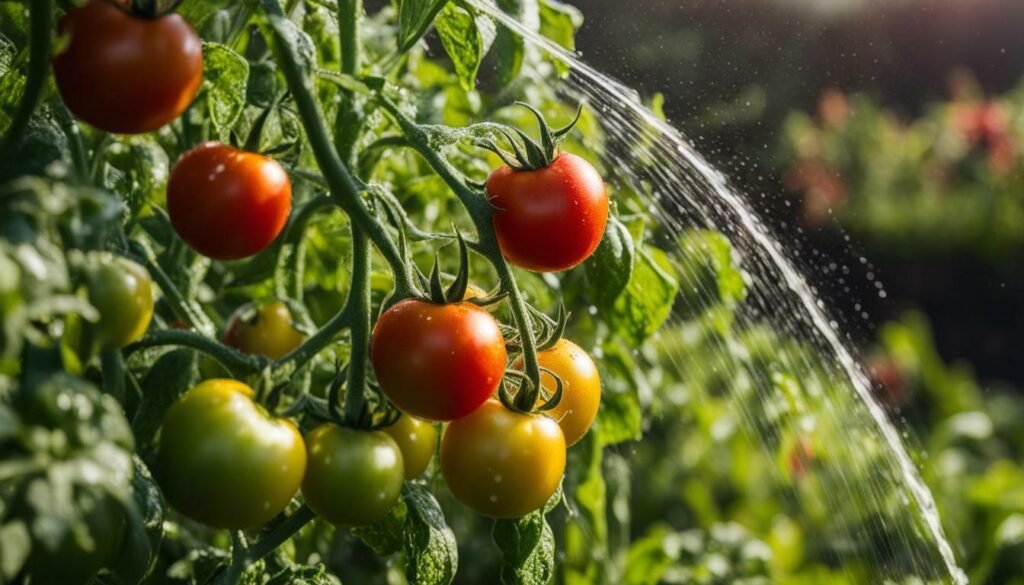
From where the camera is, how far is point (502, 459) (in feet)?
2.25

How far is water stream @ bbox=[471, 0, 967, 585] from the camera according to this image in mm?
1144

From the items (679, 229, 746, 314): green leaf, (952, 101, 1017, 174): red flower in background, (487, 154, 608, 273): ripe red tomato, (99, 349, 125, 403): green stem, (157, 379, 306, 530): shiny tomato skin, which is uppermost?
(487, 154, 608, 273): ripe red tomato

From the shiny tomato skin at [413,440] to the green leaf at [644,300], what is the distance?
0.28 metres

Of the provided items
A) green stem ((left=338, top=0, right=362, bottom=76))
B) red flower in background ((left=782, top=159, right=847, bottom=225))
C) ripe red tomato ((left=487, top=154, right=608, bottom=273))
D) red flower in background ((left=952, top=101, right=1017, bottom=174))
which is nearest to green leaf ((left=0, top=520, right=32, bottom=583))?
ripe red tomato ((left=487, top=154, right=608, bottom=273))

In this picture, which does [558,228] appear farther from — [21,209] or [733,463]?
[733,463]

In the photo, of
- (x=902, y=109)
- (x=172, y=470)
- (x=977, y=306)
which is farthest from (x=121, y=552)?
(x=902, y=109)

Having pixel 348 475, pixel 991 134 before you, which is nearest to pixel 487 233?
pixel 348 475

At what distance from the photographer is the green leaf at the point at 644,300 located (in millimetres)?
1012

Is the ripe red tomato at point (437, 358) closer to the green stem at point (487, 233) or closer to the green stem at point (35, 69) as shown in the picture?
the green stem at point (487, 233)

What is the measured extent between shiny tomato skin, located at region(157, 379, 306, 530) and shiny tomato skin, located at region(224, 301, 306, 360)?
20cm

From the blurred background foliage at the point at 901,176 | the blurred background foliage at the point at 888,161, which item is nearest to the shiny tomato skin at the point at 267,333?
the blurred background foliage at the point at 901,176

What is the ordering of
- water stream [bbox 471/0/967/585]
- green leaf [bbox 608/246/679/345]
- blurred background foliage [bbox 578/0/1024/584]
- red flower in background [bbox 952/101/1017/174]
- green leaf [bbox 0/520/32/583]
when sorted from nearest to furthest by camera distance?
green leaf [bbox 0/520/32/583] → green leaf [bbox 608/246/679/345] → water stream [bbox 471/0/967/585] → blurred background foliage [bbox 578/0/1024/584] → red flower in background [bbox 952/101/1017/174]

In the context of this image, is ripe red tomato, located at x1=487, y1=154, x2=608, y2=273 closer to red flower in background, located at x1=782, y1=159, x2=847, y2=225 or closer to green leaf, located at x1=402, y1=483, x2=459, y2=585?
green leaf, located at x1=402, y1=483, x2=459, y2=585

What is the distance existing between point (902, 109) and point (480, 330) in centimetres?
480
